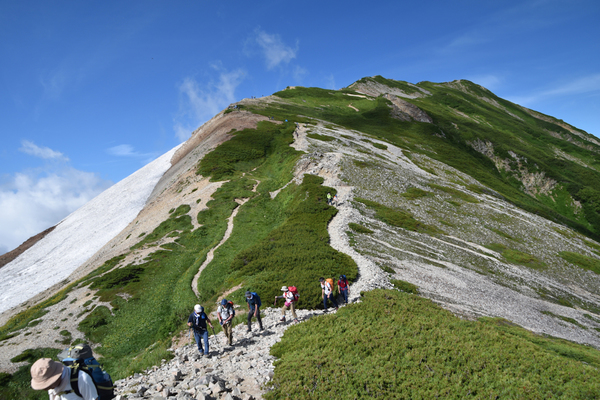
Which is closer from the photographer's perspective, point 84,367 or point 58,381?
point 58,381

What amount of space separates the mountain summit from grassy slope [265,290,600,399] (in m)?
1.23

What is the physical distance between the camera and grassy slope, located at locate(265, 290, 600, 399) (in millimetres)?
11688

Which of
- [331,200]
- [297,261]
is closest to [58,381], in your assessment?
[297,261]

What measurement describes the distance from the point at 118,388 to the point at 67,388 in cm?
867

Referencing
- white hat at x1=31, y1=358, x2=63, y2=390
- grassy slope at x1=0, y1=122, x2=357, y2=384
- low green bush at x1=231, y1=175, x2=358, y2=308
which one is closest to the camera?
white hat at x1=31, y1=358, x2=63, y2=390

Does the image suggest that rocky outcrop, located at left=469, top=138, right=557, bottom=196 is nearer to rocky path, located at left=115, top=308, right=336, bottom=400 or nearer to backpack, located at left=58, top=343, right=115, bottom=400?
rocky path, located at left=115, top=308, right=336, bottom=400

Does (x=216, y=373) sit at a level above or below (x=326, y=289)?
below

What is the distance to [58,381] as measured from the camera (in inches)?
265

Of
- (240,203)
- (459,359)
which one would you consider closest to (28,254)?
(240,203)

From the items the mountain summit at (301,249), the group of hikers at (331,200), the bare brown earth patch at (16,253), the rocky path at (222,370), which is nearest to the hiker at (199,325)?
the rocky path at (222,370)

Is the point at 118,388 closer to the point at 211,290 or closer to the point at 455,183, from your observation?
the point at 211,290

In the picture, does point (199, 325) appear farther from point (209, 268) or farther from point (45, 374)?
point (209, 268)

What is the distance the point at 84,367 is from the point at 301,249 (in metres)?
25.0

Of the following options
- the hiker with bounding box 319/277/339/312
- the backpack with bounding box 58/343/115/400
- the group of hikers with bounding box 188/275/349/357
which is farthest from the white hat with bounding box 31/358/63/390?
the hiker with bounding box 319/277/339/312
